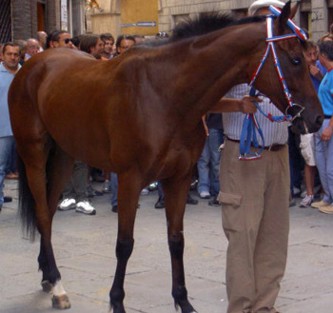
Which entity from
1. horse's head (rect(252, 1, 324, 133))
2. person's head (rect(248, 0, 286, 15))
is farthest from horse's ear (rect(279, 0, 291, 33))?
person's head (rect(248, 0, 286, 15))

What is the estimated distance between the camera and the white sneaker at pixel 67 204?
10.8 m

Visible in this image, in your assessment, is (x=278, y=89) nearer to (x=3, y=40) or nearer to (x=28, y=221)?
(x=28, y=221)

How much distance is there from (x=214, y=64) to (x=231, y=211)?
1.01 m

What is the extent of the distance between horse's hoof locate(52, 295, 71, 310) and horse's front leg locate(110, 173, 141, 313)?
1.72 ft

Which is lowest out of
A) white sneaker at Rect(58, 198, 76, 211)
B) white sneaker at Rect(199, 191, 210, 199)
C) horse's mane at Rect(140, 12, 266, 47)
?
white sneaker at Rect(199, 191, 210, 199)

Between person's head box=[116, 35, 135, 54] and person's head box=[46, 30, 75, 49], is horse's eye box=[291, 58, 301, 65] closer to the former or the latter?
person's head box=[116, 35, 135, 54]

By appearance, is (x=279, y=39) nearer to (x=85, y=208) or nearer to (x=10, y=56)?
(x=85, y=208)

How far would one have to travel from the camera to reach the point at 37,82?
7.45m

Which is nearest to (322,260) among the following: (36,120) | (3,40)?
(36,120)

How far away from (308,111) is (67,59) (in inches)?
107

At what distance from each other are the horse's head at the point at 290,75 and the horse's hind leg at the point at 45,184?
251 cm

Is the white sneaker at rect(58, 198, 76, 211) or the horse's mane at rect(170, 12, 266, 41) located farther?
the white sneaker at rect(58, 198, 76, 211)

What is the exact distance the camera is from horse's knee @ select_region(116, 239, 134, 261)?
6.22 meters

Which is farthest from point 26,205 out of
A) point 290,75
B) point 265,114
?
point 290,75
